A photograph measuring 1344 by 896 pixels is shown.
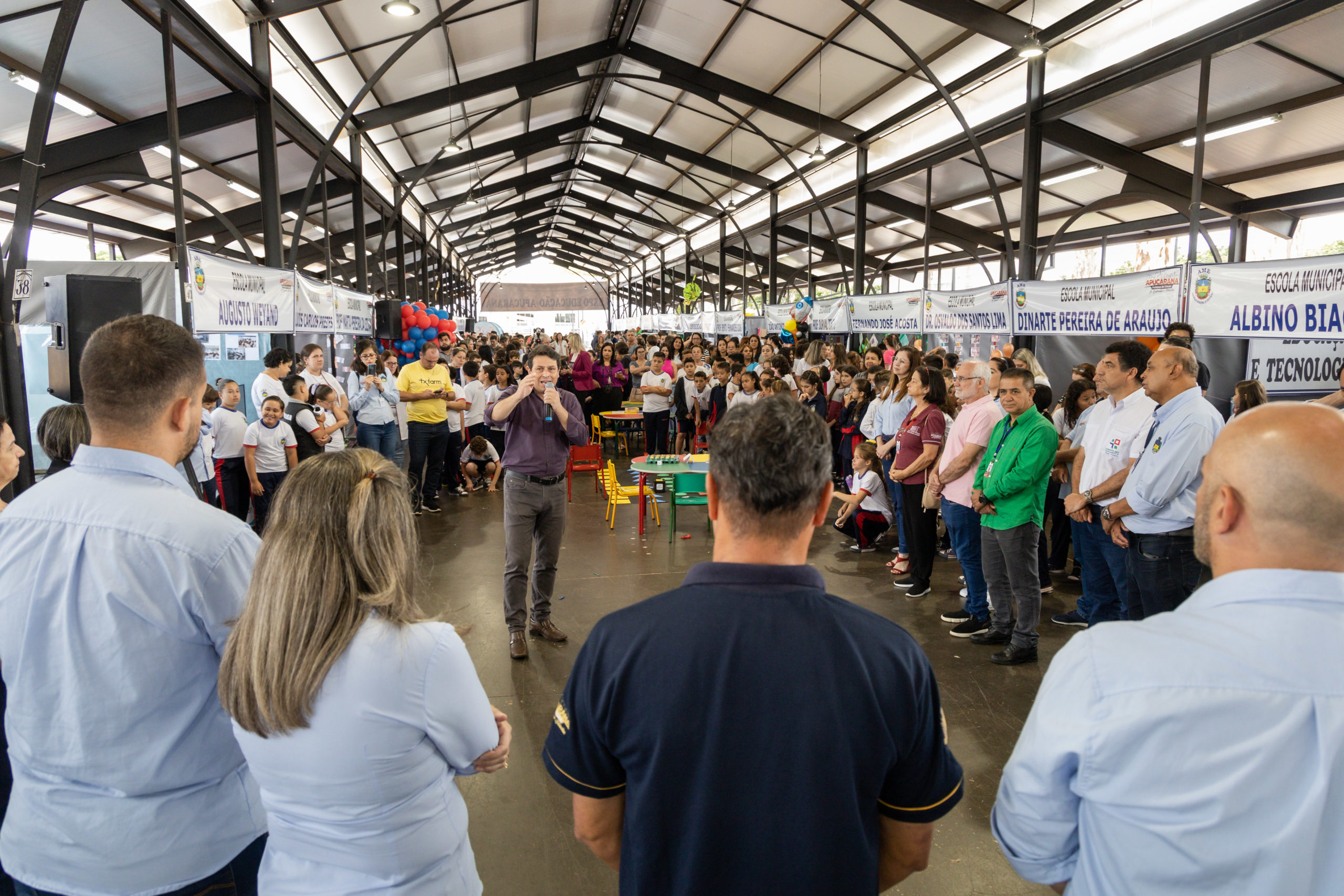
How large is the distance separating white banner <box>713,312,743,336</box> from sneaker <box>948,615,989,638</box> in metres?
12.0

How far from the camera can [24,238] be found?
3.54 meters

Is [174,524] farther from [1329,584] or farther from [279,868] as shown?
[1329,584]

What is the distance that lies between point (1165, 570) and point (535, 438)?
123 inches

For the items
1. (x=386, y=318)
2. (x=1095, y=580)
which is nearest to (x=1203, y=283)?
(x=1095, y=580)

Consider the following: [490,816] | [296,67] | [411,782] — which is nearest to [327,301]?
[296,67]

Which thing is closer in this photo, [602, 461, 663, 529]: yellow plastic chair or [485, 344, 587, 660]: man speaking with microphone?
[485, 344, 587, 660]: man speaking with microphone

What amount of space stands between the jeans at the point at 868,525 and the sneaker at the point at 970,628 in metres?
1.72

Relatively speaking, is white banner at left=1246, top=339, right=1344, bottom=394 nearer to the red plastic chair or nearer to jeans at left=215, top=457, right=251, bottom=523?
the red plastic chair

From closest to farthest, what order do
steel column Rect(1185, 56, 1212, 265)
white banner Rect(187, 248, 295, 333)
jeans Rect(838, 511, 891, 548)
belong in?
white banner Rect(187, 248, 295, 333) → steel column Rect(1185, 56, 1212, 265) → jeans Rect(838, 511, 891, 548)

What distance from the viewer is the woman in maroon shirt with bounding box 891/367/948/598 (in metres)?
4.87

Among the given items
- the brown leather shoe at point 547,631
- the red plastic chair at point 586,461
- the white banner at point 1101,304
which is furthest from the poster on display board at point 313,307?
the white banner at point 1101,304

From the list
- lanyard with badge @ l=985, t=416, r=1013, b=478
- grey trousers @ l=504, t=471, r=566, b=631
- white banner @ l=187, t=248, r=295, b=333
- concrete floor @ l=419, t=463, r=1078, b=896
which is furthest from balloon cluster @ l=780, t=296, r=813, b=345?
grey trousers @ l=504, t=471, r=566, b=631

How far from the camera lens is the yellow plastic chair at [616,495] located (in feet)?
23.1

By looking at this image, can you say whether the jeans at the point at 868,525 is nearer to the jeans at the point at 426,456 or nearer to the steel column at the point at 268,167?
the jeans at the point at 426,456
